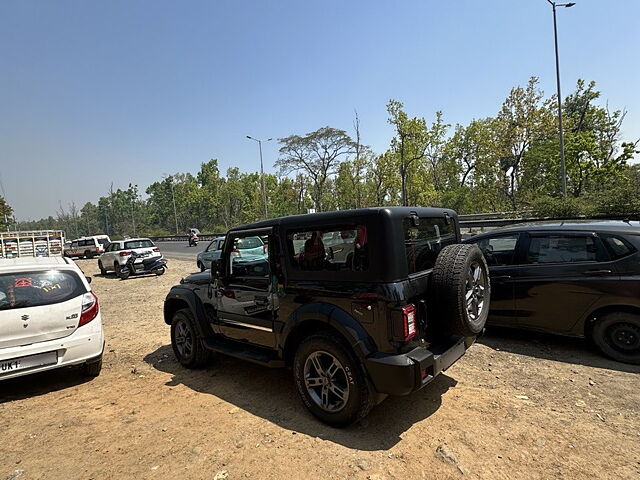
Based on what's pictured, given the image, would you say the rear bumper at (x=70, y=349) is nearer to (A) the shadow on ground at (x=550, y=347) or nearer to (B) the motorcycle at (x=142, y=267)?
(A) the shadow on ground at (x=550, y=347)

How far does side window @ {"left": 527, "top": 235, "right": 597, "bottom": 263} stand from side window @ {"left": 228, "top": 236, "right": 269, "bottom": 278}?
139 inches

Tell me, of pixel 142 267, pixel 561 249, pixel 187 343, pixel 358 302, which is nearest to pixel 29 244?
pixel 142 267

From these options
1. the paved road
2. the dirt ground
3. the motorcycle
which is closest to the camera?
the dirt ground

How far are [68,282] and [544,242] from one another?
240 inches

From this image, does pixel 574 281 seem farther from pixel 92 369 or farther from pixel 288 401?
pixel 92 369

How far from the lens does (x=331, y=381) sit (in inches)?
122

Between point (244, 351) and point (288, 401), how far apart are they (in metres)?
0.70

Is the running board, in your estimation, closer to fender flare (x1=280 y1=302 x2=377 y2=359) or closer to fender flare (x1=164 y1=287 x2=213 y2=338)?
fender flare (x1=164 y1=287 x2=213 y2=338)

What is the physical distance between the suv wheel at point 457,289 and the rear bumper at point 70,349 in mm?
3993

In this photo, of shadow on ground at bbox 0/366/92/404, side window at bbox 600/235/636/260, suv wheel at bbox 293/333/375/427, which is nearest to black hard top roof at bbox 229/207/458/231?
suv wheel at bbox 293/333/375/427

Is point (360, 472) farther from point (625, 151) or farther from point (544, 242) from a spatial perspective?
point (625, 151)

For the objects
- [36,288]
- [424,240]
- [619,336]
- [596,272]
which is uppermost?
[424,240]

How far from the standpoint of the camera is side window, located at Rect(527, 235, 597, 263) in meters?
4.25

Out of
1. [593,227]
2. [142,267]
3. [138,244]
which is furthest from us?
[138,244]
